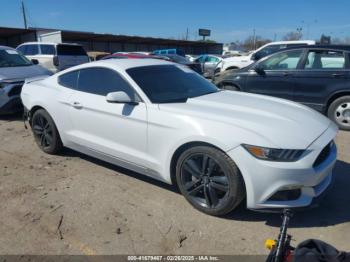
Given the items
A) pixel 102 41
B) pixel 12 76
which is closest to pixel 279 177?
pixel 12 76

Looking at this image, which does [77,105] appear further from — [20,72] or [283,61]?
[283,61]

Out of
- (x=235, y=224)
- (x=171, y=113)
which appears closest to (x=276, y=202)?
(x=235, y=224)

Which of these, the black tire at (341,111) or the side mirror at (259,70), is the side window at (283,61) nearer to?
the side mirror at (259,70)

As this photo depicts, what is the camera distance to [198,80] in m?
4.74

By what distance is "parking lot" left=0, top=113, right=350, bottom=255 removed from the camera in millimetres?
3018

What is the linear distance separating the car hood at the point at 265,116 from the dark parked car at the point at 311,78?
3242 millimetres

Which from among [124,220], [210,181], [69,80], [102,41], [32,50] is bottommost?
[124,220]

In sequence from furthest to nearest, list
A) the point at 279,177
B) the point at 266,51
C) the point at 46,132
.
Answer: the point at 266,51 → the point at 46,132 → the point at 279,177

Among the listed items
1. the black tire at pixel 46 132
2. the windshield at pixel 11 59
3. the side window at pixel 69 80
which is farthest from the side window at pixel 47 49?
the side window at pixel 69 80

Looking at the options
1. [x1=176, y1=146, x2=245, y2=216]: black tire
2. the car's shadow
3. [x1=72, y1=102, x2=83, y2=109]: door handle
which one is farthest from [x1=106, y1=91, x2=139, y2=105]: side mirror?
the car's shadow

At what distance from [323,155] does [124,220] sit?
2085mm

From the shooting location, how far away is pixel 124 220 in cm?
341

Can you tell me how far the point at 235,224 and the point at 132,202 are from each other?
46.2 inches

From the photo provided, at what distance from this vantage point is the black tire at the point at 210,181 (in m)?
3.15
